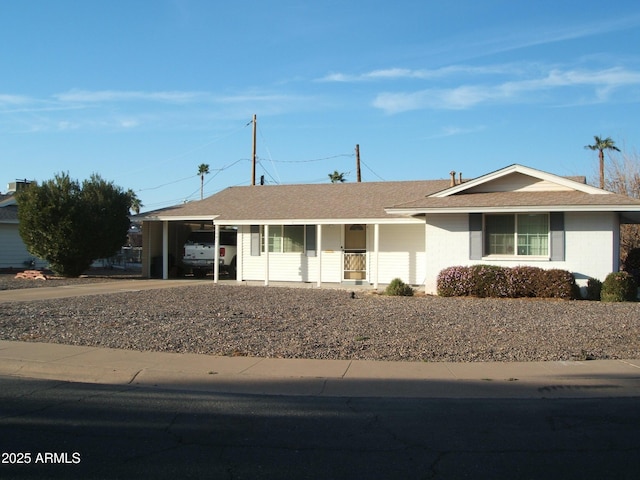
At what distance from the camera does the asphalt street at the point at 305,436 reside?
514 centimetres

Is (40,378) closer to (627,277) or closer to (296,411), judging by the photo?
(296,411)

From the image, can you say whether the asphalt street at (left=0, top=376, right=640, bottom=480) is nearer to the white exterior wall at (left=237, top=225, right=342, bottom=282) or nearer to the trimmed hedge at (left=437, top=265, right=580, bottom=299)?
the trimmed hedge at (left=437, top=265, right=580, bottom=299)

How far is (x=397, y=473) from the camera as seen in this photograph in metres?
5.08

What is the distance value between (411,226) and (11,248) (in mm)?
20938

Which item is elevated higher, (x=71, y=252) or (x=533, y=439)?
(x=71, y=252)

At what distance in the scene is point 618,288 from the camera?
17.3 metres

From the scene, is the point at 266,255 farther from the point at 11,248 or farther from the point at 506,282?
the point at 11,248

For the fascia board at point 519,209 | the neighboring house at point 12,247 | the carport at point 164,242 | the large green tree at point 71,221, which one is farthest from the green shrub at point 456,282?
the neighboring house at point 12,247

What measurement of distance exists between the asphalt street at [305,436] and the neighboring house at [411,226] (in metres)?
11.4

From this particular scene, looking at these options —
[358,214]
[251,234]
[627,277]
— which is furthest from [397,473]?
[251,234]

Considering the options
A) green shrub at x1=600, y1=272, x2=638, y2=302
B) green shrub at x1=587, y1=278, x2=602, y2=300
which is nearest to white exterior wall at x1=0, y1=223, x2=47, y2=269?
green shrub at x1=587, y1=278, x2=602, y2=300

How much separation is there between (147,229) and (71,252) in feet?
11.1

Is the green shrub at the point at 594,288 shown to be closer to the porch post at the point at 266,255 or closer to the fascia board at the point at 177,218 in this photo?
the porch post at the point at 266,255

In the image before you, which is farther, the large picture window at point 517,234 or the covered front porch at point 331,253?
the covered front porch at point 331,253
